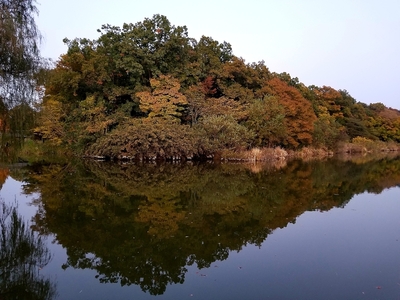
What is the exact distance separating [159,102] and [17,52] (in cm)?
2021

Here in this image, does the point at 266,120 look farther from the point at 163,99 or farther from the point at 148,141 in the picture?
the point at 148,141

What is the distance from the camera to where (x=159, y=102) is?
28031 mm

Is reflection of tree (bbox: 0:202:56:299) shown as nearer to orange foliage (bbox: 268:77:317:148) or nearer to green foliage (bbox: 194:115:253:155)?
green foliage (bbox: 194:115:253:155)

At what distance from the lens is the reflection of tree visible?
4957 millimetres

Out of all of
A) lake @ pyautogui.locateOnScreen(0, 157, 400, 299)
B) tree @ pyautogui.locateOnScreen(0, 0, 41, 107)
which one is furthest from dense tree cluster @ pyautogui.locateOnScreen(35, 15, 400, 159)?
tree @ pyautogui.locateOnScreen(0, 0, 41, 107)

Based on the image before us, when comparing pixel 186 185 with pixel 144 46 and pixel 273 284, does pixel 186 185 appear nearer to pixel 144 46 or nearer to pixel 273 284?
pixel 273 284

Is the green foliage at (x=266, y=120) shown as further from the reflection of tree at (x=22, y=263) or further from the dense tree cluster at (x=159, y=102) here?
the reflection of tree at (x=22, y=263)

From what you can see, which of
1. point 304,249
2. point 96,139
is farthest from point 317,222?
point 96,139

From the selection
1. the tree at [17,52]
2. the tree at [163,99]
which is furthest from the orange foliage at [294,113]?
the tree at [17,52]

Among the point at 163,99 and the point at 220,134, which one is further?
the point at 163,99

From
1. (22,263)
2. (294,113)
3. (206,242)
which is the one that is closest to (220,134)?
(294,113)

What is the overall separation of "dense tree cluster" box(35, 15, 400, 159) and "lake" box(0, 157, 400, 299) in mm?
12182

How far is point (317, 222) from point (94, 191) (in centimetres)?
807

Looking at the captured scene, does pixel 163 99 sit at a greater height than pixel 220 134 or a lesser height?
greater
